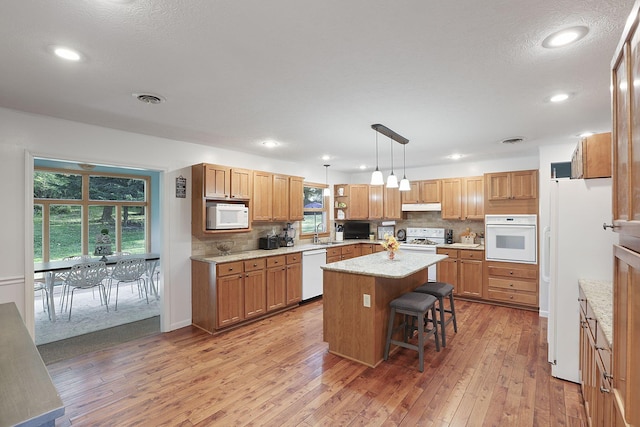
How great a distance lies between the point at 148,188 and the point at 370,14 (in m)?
6.81

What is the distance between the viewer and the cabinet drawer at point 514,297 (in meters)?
4.56

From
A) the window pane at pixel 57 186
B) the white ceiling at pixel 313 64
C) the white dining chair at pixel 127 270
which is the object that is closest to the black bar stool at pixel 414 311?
the white ceiling at pixel 313 64

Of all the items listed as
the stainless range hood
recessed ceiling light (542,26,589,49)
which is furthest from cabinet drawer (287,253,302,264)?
recessed ceiling light (542,26,589,49)

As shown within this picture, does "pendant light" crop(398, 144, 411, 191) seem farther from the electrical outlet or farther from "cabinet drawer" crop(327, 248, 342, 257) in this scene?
"cabinet drawer" crop(327, 248, 342, 257)

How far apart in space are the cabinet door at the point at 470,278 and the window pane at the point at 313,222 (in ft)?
9.06

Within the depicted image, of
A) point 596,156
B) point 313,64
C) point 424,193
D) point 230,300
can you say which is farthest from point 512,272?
point 313,64

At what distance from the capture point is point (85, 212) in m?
6.05

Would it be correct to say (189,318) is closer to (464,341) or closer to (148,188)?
(464,341)

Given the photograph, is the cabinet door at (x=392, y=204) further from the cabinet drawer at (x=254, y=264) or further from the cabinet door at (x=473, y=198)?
the cabinet drawer at (x=254, y=264)

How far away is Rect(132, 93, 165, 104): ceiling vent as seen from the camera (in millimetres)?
2469

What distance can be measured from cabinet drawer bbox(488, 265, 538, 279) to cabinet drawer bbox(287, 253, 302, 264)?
3.10 meters

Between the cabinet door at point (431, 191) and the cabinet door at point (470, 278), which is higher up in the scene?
the cabinet door at point (431, 191)

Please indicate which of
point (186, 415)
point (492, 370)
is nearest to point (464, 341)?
point (492, 370)

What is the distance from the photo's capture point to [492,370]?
2852 millimetres
